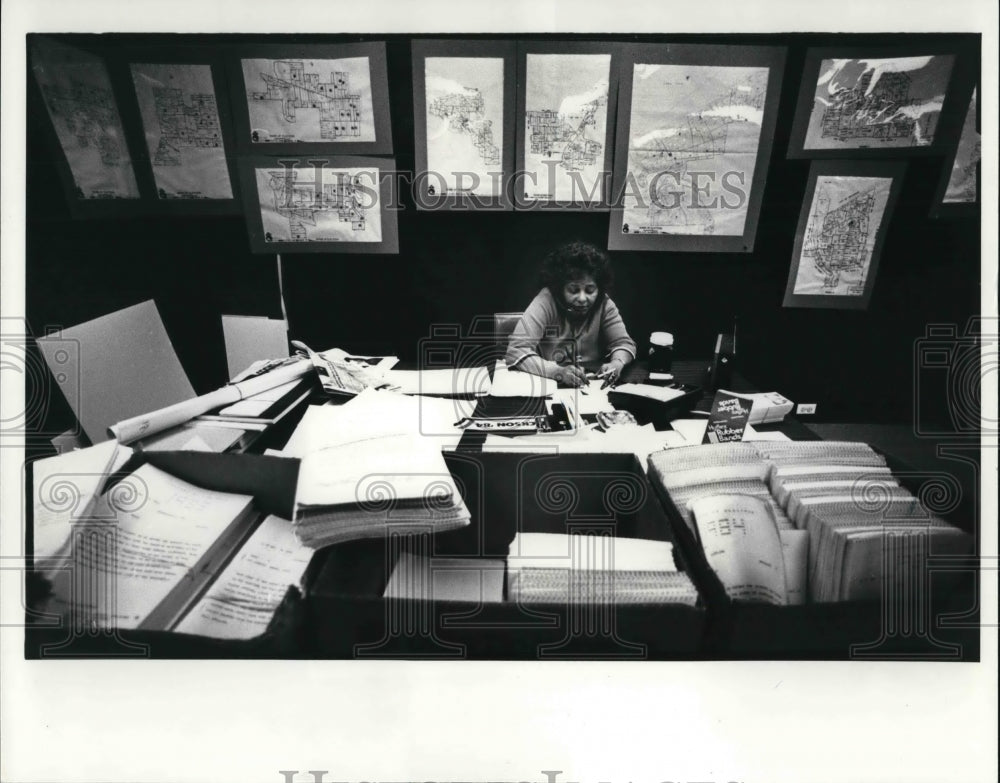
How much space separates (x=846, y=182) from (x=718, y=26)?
0.42m

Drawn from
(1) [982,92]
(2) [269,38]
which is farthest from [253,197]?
(1) [982,92]

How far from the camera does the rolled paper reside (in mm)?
1369

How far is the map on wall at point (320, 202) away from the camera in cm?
139

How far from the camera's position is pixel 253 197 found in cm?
139

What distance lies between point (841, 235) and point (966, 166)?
30 cm

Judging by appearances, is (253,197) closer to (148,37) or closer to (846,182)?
(148,37)

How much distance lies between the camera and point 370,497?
4.11ft

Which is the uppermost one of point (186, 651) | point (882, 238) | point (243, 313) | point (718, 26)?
point (718, 26)

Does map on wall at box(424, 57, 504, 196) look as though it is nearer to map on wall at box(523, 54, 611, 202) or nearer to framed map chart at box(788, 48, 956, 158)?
map on wall at box(523, 54, 611, 202)

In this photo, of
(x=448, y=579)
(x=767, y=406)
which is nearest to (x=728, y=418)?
(x=767, y=406)

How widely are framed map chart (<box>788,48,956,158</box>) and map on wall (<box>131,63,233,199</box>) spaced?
48.3 inches

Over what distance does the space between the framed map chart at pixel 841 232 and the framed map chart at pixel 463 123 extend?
65 centimetres

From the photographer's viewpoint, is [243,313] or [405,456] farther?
[243,313]

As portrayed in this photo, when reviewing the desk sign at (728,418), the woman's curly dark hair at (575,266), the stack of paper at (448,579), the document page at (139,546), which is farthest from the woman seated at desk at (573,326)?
the document page at (139,546)
